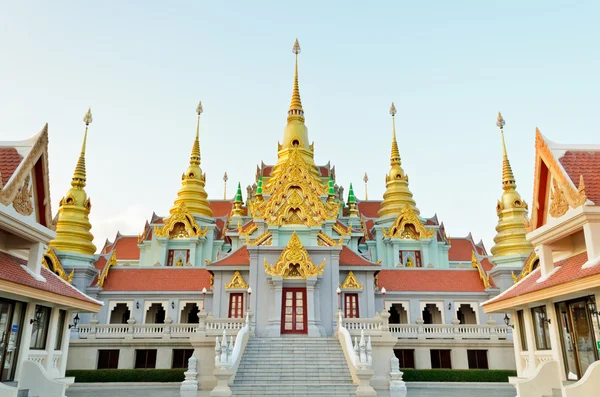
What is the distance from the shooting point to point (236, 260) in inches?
997

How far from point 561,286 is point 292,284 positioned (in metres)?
13.9

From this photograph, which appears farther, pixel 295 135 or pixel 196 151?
pixel 196 151

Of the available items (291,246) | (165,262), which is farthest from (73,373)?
(165,262)

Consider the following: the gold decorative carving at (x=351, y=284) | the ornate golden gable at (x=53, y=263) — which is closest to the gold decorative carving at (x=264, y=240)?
the gold decorative carving at (x=351, y=284)

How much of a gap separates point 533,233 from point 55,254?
27.4 metres

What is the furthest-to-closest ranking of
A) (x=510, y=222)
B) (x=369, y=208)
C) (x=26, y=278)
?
(x=369, y=208) → (x=510, y=222) → (x=26, y=278)

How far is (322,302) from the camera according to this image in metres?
22.5

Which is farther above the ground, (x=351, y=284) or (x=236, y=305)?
(x=351, y=284)

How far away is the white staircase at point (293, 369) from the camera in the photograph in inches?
625

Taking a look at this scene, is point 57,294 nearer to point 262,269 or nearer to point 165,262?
point 262,269

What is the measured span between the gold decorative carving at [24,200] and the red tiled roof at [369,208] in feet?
109

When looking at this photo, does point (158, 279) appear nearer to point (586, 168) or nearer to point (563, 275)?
point (563, 275)

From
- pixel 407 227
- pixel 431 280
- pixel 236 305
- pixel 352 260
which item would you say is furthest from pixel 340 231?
pixel 407 227

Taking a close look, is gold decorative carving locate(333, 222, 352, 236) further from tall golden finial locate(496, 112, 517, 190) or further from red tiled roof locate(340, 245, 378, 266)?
tall golden finial locate(496, 112, 517, 190)
